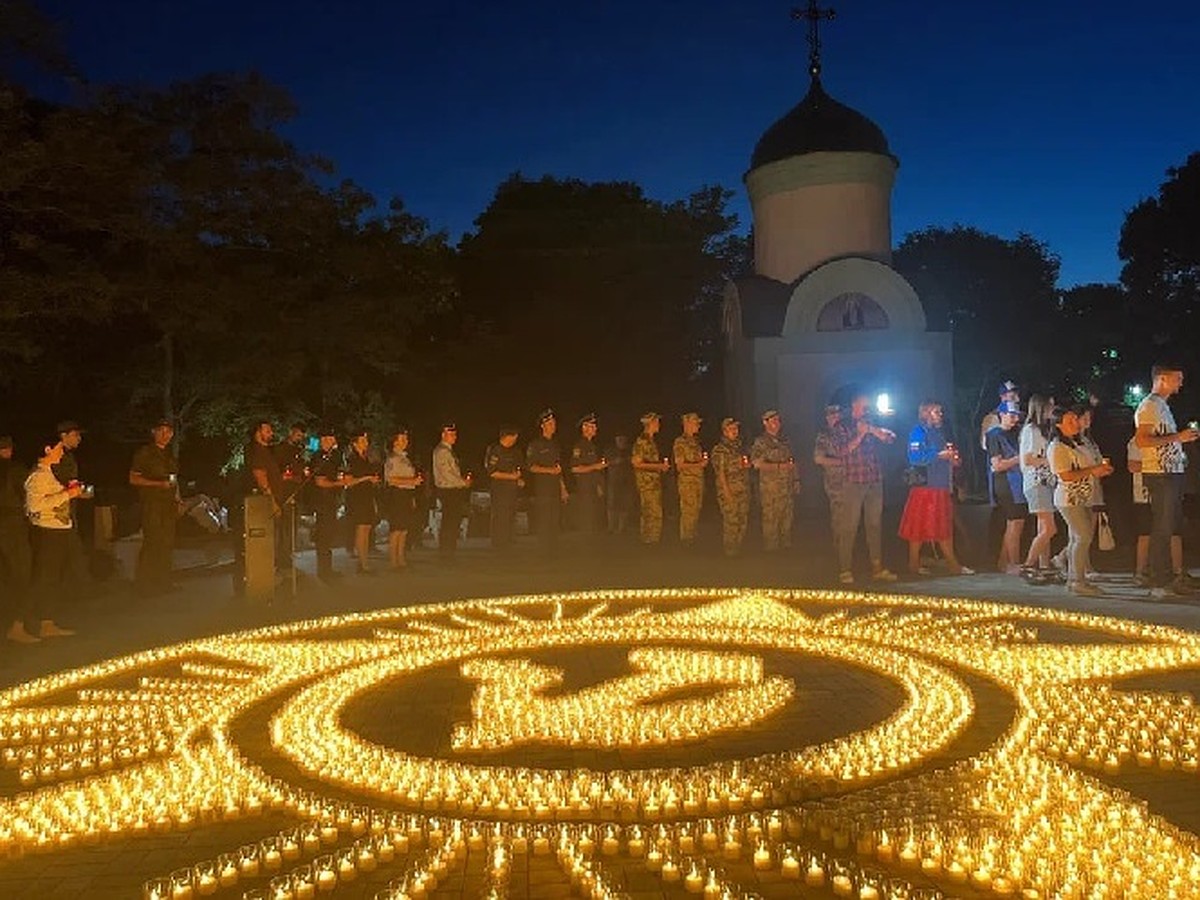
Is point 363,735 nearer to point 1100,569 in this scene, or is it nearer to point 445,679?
point 445,679

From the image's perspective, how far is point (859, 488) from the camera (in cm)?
1127

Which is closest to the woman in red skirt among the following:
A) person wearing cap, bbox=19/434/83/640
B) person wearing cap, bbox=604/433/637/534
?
person wearing cap, bbox=604/433/637/534

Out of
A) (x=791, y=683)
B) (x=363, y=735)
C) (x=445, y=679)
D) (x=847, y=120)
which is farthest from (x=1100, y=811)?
(x=847, y=120)

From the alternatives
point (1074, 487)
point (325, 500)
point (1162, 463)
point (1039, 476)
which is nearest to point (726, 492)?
point (1039, 476)

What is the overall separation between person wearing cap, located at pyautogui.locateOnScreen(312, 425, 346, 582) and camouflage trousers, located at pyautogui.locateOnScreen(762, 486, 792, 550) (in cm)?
541

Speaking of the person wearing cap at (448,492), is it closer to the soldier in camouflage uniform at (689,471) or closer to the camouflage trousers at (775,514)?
the soldier in camouflage uniform at (689,471)

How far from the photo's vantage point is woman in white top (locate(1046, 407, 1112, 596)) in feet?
31.6

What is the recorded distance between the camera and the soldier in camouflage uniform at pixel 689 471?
14109 mm

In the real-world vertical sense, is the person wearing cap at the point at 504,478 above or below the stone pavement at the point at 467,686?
above

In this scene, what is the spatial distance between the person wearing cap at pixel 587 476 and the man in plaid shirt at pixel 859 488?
4.06m

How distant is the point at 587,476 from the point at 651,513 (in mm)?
1087

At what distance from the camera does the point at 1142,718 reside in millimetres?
5852

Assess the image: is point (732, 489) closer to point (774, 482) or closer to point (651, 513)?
point (774, 482)

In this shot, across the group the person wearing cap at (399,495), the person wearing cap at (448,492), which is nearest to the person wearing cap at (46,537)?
the person wearing cap at (399,495)
